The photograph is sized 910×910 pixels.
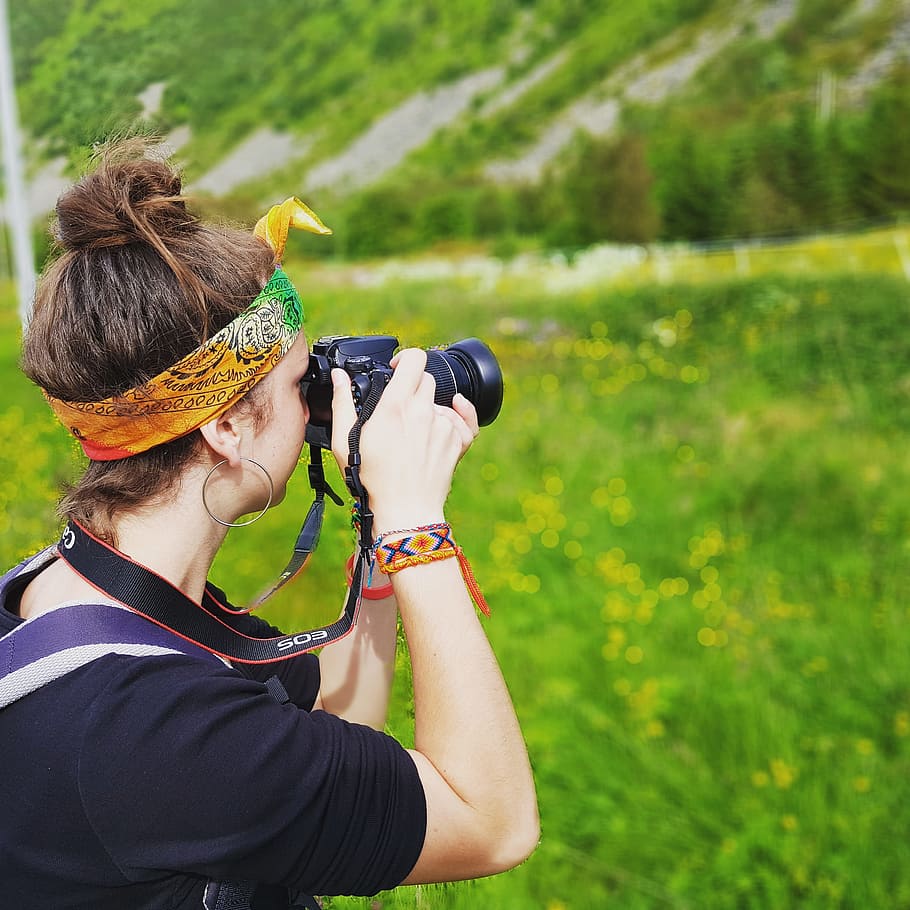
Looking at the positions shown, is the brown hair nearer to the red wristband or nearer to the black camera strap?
the black camera strap

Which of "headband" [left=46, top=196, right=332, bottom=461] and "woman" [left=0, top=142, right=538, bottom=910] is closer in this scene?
"woman" [left=0, top=142, right=538, bottom=910]

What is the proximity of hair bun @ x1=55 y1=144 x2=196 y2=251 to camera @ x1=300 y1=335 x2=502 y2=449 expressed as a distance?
0.77 ft

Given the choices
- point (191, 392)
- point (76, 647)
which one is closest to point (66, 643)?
point (76, 647)

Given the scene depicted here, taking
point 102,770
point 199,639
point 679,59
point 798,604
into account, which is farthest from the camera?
point 679,59

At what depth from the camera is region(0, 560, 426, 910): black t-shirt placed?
870 mm

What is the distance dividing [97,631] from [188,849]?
0.72 feet

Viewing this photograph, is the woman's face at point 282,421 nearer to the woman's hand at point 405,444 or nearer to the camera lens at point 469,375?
the woman's hand at point 405,444

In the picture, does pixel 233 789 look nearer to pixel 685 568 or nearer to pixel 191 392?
pixel 191 392

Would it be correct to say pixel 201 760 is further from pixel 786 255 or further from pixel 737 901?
pixel 786 255

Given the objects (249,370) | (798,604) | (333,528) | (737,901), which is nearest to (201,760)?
(249,370)

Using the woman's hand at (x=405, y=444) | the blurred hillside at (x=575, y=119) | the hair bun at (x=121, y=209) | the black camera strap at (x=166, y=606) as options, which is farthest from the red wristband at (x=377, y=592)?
the blurred hillside at (x=575, y=119)

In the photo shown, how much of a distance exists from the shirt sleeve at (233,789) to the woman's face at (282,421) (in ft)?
0.95

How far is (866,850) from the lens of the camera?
2.38m

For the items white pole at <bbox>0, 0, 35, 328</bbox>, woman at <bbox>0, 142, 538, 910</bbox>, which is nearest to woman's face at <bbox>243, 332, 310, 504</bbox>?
woman at <bbox>0, 142, 538, 910</bbox>
